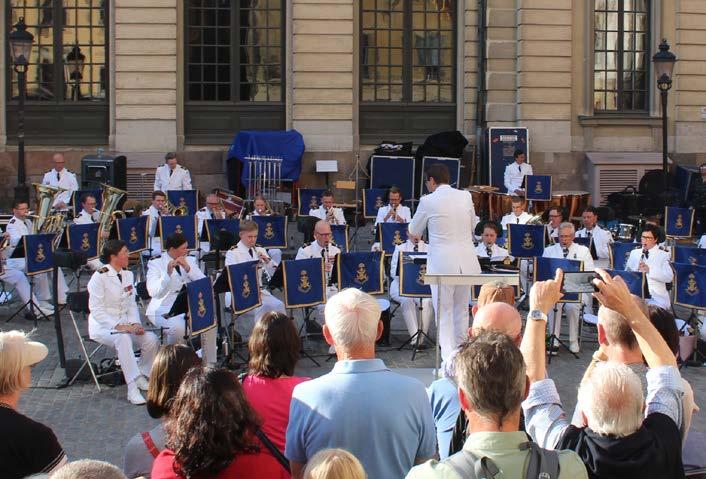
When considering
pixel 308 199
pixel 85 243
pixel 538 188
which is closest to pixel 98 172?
pixel 308 199

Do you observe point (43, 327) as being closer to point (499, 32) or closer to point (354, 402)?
point (354, 402)

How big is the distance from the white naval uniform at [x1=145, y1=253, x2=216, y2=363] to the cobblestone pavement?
861mm

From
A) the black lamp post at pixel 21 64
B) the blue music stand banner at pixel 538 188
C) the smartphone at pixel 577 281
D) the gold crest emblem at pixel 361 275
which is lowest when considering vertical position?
the gold crest emblem at pixel 361 275

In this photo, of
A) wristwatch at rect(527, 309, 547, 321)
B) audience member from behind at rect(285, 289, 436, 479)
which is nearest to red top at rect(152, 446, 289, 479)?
audience member from behind at rect(285, 289, 436, 479)

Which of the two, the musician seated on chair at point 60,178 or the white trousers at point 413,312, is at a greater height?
the musician seated on chair at point 60,178

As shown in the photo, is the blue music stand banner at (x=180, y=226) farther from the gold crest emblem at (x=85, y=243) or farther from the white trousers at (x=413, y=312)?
the white trousers at (x=413, y=312)

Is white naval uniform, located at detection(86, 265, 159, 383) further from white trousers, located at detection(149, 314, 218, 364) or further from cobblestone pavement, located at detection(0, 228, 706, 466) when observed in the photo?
cobblestone pavement, located at detection(0, 228, 706, 466)

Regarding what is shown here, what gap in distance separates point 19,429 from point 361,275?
8704mm

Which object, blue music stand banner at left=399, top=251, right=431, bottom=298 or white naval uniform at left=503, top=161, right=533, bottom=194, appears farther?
white naval uniform at left=503, top=161, right=533, bottom=194

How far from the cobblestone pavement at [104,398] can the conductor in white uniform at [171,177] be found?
8431 millimetres

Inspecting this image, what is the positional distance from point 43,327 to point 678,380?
11.3 meters

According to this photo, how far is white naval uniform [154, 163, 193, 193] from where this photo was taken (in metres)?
22.7

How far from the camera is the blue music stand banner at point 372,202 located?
2098 centimetres

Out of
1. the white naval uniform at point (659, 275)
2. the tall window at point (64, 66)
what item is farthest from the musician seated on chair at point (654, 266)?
the tall window at point (64, 66)
